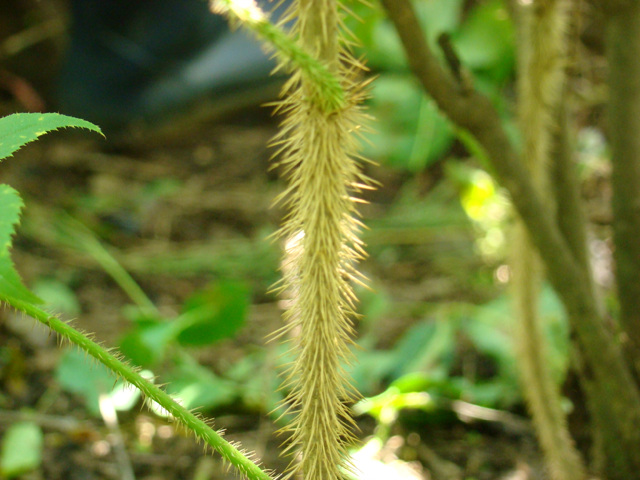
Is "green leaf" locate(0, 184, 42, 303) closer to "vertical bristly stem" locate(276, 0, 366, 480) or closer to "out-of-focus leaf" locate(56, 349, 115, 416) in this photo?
"vertical bristly stem" locate(276, 0, 366, 480)

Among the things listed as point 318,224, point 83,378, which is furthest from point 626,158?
point 83,378

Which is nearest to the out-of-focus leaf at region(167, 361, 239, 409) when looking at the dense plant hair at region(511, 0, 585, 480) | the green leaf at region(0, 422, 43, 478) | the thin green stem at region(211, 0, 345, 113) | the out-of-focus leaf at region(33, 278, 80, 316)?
the green leaf at region(0, 422, 43, 478)

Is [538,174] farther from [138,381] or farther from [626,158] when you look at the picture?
[138,381]

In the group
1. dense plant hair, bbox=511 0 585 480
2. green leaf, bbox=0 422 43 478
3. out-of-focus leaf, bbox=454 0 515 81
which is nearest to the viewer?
dense plant hair, bbox=511 0 585 480

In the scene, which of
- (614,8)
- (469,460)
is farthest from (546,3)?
(469,460)

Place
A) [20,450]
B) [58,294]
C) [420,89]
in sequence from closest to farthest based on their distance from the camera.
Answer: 1. [20,450]
2. [58,294]
3. [420,89]

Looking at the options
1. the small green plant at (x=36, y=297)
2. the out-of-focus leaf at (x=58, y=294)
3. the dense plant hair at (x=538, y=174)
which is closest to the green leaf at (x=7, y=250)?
the small green plant at (x=36, y=297)
